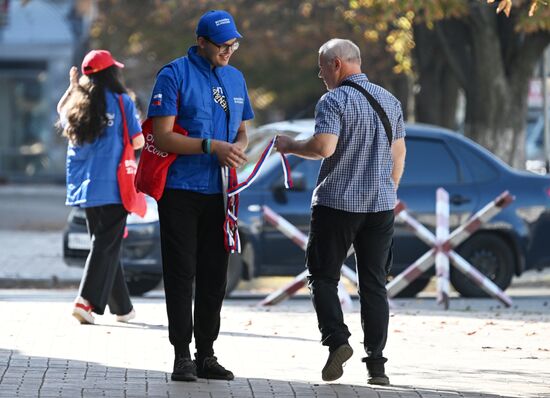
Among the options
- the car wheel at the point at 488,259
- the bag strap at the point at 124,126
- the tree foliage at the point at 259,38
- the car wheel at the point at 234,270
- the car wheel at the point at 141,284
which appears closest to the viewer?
the bag strap at the point at 124,126

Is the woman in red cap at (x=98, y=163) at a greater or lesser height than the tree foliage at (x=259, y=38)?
lesser

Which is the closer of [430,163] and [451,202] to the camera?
[451,202]

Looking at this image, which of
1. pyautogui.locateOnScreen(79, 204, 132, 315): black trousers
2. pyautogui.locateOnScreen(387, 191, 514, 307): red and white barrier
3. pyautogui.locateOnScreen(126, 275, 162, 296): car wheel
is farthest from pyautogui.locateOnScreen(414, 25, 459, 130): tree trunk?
pyautogui.locateOnScreen(79, 204, 132, 315): black trousers

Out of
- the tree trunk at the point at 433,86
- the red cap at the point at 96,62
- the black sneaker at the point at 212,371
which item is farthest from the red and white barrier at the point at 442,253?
the tree trunk at the point at 433,86

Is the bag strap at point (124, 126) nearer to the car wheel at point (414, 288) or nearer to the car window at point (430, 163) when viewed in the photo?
the car window at point (430, 163)

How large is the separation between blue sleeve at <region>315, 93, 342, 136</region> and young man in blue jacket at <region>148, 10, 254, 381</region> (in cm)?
43

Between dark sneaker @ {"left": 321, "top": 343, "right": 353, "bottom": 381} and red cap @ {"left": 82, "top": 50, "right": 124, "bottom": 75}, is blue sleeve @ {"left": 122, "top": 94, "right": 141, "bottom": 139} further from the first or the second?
dark sneaker @ {"left": 321, "top": 343, "right": 353, "bottom": 381}

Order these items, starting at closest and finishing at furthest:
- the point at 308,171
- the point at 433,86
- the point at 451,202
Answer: the point at 308,171 < the point at 451,202 < the point at 433,86

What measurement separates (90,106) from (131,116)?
0.97 feet

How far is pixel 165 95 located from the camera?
7797mm

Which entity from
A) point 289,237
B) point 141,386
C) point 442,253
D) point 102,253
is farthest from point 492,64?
point 141,386

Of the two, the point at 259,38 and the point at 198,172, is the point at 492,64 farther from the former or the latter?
the point at 259,38

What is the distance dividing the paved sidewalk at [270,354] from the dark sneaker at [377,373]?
0.29ft

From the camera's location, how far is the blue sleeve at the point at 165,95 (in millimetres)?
7793
